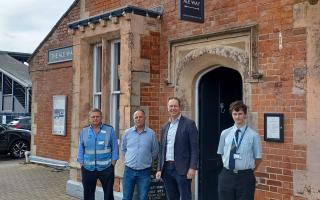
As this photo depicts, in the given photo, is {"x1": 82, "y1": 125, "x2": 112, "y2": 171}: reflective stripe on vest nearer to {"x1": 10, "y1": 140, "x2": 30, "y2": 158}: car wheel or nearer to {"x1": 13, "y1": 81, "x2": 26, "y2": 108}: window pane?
{"x1": 10, "y1": 140, "x2": 30, "y2": 158}: car wheel

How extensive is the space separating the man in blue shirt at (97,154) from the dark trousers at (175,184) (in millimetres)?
923

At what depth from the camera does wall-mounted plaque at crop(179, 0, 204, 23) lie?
6316 millimetres

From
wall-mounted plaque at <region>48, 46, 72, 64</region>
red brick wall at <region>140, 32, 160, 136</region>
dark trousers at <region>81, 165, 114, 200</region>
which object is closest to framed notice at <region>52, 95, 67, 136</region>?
wall-mounted plaque at <region>48, 46, 72, 64</region>

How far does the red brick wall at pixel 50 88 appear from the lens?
12.1 meters

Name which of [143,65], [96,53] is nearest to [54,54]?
[96,53]

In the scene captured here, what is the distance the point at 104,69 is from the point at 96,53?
0.73 meters

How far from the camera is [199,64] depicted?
721cm

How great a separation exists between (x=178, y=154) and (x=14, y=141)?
12.8 meters

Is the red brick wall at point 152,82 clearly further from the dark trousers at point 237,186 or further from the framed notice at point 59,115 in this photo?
the framed notice at point 59,115

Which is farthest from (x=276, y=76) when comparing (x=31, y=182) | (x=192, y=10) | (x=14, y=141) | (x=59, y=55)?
(x=14, y=141)

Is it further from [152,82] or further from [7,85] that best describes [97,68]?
[7,85]

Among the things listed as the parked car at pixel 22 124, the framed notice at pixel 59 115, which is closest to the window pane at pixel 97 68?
the framed notice at pixel 59 115

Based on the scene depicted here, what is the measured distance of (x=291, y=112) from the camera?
5.67m

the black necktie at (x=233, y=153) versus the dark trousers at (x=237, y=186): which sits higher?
the black necktie at (x=233, y=153)
